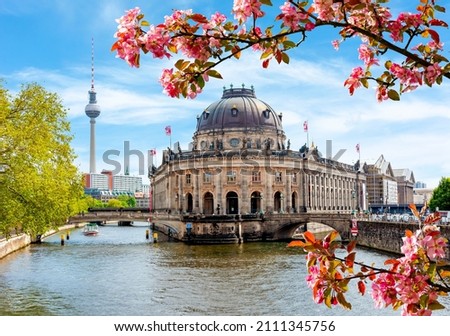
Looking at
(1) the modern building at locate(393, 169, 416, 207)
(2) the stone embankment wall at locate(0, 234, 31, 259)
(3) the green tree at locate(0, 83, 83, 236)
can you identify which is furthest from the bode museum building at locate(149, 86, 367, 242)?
(1) the modern building at locate(393, 169, 416, 207)

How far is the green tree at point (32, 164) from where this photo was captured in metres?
24.9

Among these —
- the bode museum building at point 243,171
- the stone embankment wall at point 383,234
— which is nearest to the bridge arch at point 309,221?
the bode museum building at point 243,171

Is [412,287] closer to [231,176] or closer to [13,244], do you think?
[13,244]

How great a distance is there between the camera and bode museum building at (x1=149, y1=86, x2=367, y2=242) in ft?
223

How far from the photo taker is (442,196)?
235 ft

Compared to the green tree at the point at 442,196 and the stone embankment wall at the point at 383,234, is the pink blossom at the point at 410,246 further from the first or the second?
the green tree at the point at 442,196

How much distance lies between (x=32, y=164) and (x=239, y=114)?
53380mm

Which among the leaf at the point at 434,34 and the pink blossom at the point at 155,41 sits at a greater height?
the leaf at the point at 434,34

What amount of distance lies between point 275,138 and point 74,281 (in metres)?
53.5

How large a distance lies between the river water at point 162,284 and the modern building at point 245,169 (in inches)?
928

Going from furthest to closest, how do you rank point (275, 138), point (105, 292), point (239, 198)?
point (275, 138), point (239, 198), point (105, 292)
